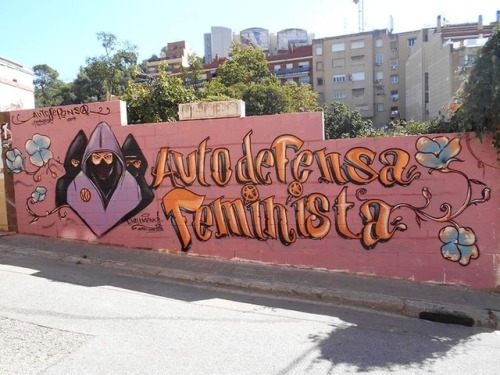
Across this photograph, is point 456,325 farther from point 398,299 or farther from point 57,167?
point 57,167

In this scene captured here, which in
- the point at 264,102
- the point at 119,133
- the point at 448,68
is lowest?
the point at 119,133

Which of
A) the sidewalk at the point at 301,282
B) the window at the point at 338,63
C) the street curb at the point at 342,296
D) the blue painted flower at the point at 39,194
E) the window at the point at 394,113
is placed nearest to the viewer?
the street curb at the point at 342,296

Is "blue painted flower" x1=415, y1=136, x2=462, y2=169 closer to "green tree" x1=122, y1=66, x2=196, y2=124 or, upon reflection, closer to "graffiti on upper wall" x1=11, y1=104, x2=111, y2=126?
"graffiti on upper wall" x1=11, y1=104, x2=111, y2=126

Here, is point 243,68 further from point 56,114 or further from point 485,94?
point 485,94

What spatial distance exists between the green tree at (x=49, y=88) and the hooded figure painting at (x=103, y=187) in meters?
54.7

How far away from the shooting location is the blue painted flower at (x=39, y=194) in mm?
8547

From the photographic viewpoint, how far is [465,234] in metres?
5.97

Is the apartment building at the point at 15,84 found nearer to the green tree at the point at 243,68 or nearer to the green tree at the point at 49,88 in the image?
the green tree at the point at 243,68

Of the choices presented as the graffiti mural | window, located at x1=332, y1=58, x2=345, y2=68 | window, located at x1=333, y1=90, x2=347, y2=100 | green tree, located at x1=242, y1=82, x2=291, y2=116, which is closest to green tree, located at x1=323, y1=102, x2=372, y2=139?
green tree, located at x1=242, y1=82, x2=291, y2=116

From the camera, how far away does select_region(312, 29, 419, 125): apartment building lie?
69.3 metres

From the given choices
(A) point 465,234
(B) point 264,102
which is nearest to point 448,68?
(B) point 264,102

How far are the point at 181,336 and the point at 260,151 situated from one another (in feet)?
11.4

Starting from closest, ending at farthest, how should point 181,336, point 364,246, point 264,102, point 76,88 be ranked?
point 181,336 → point 364,246 → point 264,102 → point 76,88

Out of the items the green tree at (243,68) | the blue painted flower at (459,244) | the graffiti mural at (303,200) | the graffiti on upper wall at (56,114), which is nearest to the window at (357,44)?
the green tree at (243,68)
